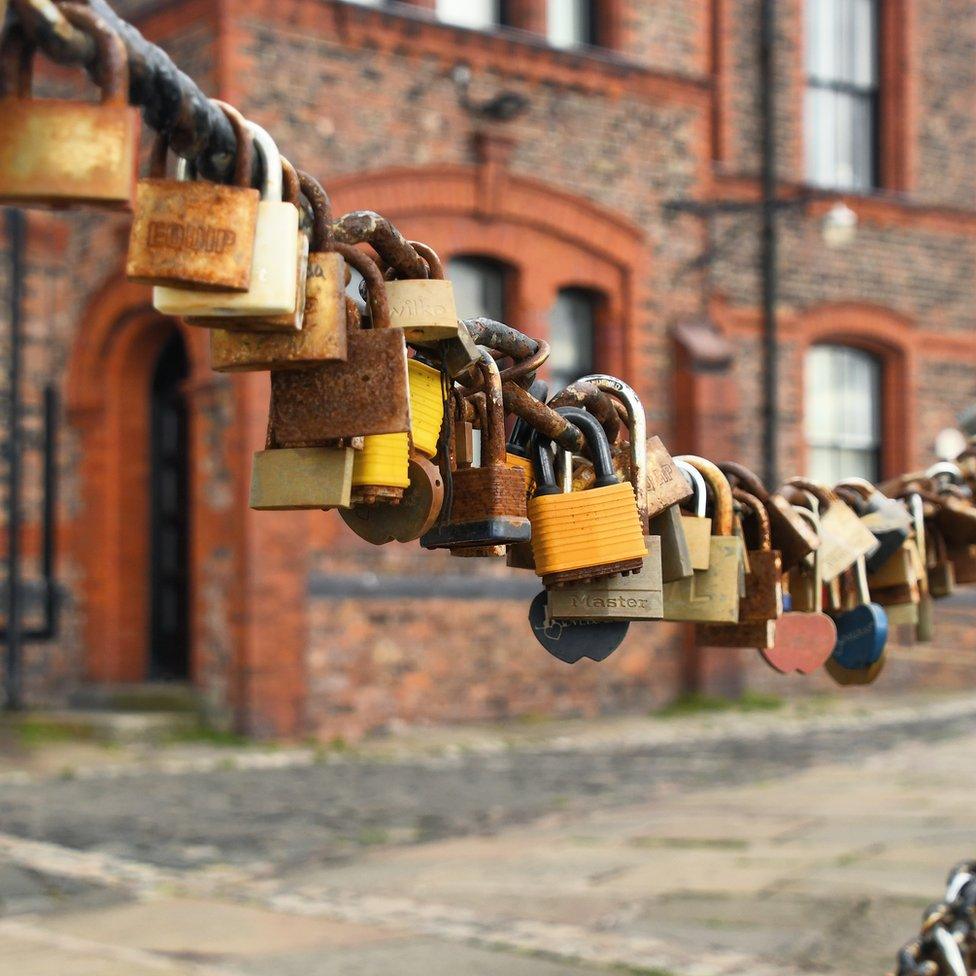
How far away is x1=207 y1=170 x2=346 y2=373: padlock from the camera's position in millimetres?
1604

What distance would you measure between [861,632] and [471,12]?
45.0 ft

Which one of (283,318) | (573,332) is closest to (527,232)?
(573,332)

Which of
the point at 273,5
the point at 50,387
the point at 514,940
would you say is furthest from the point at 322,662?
the point at 514,940

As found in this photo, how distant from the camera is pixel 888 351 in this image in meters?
18.5

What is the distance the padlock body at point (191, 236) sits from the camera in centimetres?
145

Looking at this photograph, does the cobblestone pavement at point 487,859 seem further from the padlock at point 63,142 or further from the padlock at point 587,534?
the padlock at point 63,142

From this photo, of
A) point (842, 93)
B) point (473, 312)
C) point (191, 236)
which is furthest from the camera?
point (842, 93)

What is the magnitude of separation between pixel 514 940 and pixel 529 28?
1147 centimetres

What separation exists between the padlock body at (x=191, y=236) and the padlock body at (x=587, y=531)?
2.00 ft

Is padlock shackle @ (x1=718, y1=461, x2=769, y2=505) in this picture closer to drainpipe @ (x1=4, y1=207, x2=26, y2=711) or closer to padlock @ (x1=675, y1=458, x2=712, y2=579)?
padlock @ (x1=675, y1=458, x2=712, y2=579)

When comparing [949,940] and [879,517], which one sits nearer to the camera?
[879,517]

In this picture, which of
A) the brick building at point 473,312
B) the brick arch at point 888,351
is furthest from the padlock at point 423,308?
the brick arch at point 888,351

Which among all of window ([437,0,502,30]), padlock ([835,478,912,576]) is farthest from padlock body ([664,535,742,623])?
window ([437,0,502,30])

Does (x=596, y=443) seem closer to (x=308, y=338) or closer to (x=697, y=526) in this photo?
(x=697, y=526)
